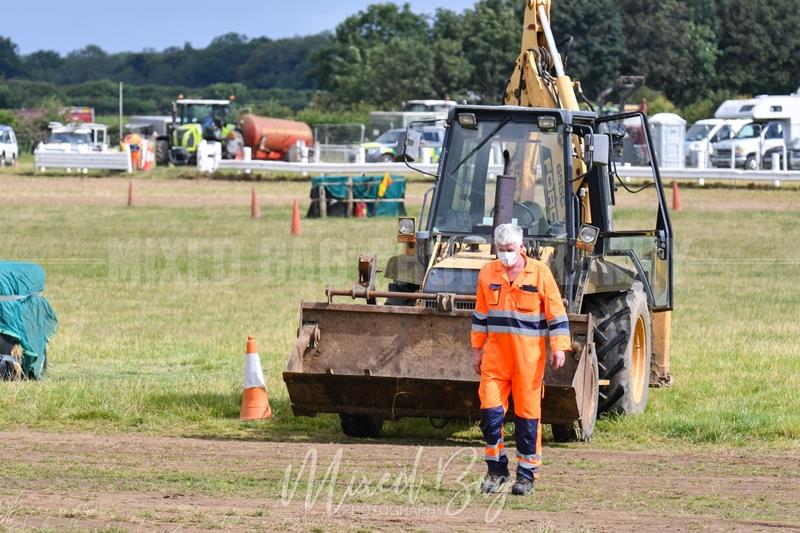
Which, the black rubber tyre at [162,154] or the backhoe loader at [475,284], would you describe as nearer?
the backhoe loader at [475,284]

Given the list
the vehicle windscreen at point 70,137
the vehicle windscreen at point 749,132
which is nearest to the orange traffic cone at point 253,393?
the vehicle windscreen at point 749,132

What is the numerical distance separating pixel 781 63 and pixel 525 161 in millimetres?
67497

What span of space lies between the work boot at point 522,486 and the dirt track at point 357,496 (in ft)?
0.28

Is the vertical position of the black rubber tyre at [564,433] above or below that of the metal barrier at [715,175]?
below

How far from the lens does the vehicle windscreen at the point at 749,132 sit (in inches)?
1898

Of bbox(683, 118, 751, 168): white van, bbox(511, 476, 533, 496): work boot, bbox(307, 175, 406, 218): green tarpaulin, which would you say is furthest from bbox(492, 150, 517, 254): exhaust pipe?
bbox(683, 118, 751, 168): white van

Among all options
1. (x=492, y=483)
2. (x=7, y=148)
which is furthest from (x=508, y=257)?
(x=7, y=148)

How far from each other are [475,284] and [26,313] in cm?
481

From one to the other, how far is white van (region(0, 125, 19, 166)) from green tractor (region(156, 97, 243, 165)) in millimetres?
5458

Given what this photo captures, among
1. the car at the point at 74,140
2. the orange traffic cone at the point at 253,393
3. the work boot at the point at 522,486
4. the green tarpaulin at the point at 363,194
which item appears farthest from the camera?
the car at the point at 74,140

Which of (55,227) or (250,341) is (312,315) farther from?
(55,227)

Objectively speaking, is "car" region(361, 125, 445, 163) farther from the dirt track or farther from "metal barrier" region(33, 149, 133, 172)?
the dirt track

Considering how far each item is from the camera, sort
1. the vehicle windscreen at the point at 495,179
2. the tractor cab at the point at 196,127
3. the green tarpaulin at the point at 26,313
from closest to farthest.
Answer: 1. the vehicle windscreen at the point at 495,179
2. the green tarpaulin at the point at 26,313
3. the tractor cab at the point at 196,127

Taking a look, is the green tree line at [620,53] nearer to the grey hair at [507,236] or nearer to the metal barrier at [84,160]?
the metal barrier at [84,160]
